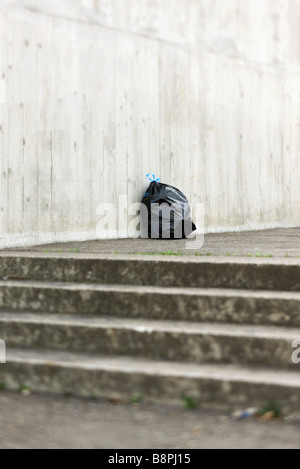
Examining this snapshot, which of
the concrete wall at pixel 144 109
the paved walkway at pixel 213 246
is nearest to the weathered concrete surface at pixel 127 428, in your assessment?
the paved walkway at pixel 213 246

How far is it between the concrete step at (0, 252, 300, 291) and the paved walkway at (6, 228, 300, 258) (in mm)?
671

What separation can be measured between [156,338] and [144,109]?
14.2 ft

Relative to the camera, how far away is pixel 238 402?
3.88 m

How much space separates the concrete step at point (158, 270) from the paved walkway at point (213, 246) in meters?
0.67

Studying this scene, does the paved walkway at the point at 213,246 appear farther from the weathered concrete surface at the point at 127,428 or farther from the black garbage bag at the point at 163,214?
the weathered concrete surface at the point at 127,428

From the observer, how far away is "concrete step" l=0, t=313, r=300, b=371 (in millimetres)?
4195

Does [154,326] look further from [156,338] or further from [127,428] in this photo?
[127,428]

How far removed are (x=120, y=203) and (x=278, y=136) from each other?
3.41 m

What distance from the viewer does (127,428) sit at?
3.68 metres

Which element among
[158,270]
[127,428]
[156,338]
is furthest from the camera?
[158,270]

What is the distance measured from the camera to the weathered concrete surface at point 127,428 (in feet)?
11.4

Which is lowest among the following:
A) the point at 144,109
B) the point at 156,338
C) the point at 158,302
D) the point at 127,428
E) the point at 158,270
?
the point at 127,428

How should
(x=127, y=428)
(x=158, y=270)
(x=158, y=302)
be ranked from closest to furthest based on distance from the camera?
(x=127, y=428) < (x=158, y=302) < (x=158, y=270)

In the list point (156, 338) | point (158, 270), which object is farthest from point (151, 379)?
point (158, 270)
